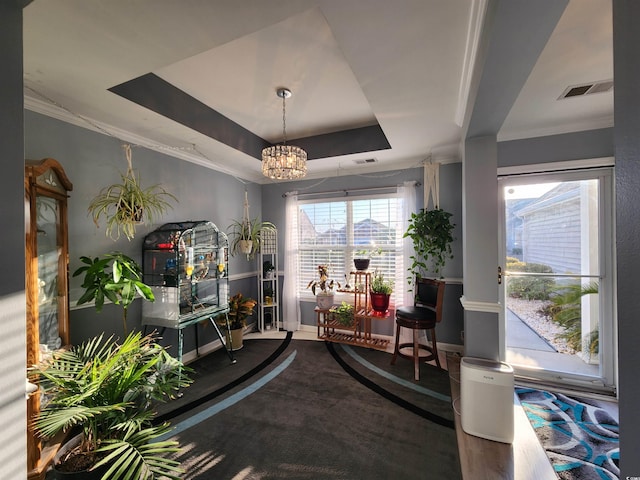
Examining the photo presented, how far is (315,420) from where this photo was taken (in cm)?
209

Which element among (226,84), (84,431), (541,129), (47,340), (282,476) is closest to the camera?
(84,431)

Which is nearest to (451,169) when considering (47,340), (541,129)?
(541,129)

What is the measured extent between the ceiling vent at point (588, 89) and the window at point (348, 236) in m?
1.86

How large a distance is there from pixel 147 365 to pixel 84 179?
1862 millimetres

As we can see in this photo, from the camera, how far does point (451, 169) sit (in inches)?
132

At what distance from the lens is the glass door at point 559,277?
8.27 ft

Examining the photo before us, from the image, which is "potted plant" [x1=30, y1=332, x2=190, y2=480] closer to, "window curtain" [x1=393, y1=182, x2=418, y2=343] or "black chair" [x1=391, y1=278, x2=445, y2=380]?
"black chair" [x1=391, y1=278, x2=445, y2=380]

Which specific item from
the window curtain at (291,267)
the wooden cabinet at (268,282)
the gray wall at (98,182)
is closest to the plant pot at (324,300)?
the window curtain at (291,267)

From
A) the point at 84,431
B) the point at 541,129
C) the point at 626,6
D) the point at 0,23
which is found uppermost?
the point at 541,129

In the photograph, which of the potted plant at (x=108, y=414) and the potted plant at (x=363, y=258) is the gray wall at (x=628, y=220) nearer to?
the potted plant at (x=108, y=414)

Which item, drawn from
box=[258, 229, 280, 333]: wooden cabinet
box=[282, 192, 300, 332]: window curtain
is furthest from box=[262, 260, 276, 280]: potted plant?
box=[282, 192, 300, 332]: window curtain

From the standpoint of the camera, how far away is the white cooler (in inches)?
73.3

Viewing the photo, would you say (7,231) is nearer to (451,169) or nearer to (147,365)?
(147,365)

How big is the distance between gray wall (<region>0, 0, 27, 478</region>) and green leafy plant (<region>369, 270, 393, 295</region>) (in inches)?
118
